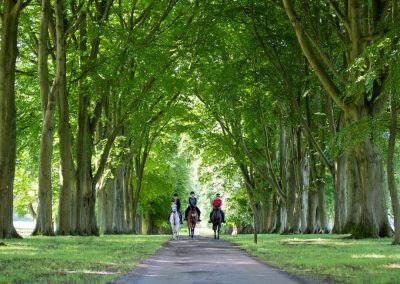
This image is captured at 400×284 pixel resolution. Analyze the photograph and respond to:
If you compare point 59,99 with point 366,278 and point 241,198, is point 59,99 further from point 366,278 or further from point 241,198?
point 241,198

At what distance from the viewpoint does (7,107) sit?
65.1 ft

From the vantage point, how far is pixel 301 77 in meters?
27.4

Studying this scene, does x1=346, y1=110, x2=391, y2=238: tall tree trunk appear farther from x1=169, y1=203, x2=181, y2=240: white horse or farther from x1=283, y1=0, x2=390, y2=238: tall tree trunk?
x1=169, y1=203, x2=181, y2=240: white horse

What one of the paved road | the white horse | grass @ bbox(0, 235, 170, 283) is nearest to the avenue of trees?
the white horse

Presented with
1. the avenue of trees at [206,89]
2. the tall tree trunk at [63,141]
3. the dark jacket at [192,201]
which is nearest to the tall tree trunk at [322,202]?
the avenue of trees at [206,89]

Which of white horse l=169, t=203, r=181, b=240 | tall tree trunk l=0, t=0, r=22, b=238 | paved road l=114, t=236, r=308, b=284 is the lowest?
paved road l=114, t=236, r=308, b=284

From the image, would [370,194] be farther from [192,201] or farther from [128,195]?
[128,195]

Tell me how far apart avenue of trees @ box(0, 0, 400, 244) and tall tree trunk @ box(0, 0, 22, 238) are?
0.15ft

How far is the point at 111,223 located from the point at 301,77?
15187mm

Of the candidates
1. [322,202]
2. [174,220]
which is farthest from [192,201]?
[322,202]

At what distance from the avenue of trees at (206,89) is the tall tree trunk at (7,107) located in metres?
0.05

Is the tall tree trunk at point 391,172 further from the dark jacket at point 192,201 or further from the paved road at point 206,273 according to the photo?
the dark jacket at point 192,201

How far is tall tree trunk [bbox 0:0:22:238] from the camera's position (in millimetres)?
17844

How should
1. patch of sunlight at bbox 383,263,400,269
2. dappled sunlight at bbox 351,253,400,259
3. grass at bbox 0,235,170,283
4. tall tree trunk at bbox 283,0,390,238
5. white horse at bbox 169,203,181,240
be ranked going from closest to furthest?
grass at bbox 0,235,170,283 → patch of sunlight at bbox 383,263,400,269 → dappled sunlight at bbox 351,253,400,259 → tall tree trunk at bbox 283,0,390,238 → white horse at bbox 169,203,181,240
